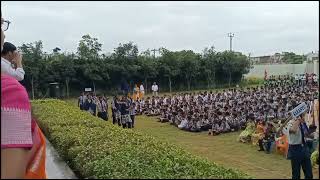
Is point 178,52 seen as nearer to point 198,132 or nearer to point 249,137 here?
point 198,132

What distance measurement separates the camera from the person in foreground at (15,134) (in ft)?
4.50

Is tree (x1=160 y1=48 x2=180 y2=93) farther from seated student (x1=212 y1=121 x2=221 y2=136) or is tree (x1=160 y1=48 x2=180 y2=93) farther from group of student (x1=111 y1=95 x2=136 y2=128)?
seated student (x1=212 y1=121 x2=221 y2=136)

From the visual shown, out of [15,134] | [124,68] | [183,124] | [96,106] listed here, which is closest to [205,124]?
[183,124]

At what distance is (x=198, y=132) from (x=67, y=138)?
8.89m

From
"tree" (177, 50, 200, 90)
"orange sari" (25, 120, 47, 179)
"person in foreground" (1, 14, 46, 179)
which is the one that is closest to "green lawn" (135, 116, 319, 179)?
"orange sari" (25, 120, 47, 179)

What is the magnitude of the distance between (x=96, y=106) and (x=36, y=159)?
16.4 meters

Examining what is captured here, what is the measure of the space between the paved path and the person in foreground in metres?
2.47

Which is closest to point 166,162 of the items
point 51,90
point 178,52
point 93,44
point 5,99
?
point 5,99

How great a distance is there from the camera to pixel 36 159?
1549 mm

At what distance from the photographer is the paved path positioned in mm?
4193

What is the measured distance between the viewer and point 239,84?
39375 millimetres

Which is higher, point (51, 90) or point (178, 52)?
point (178, 52)

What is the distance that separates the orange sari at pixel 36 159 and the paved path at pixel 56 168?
2342 mm

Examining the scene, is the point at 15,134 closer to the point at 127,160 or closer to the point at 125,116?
the point at 127,160
